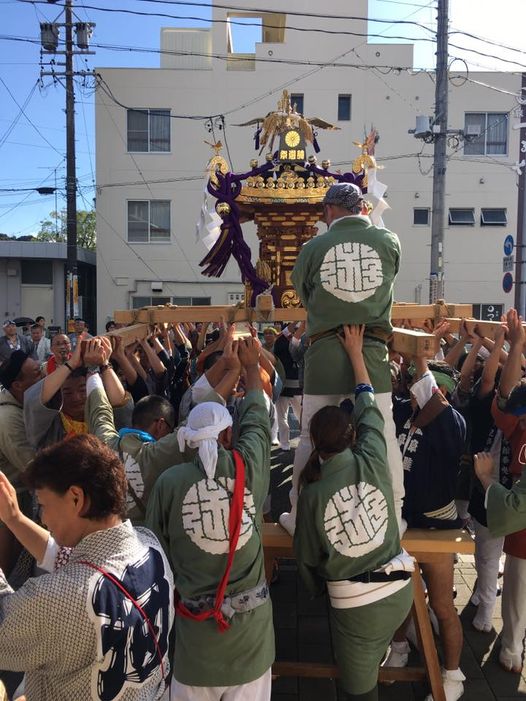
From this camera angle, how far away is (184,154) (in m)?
17.8

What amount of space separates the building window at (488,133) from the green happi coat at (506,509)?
17.6 m

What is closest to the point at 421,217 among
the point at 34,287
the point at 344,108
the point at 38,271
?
the point at 344,108

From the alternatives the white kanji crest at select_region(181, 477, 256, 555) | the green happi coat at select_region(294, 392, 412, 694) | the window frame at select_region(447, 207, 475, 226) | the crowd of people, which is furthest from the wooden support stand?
the window frame at select_region(447, 207, 475, 226)

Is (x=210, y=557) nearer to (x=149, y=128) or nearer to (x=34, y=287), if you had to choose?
(x=149, y=128)

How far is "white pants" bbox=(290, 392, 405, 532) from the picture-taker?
8.50ft

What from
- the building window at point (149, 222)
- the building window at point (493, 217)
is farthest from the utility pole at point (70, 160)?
the building window at point (493, 217)

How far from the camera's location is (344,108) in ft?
59.1

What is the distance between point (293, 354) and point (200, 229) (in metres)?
1.94

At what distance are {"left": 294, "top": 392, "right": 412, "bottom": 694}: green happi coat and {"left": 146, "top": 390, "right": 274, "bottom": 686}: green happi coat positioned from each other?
Result: 0.26 meters

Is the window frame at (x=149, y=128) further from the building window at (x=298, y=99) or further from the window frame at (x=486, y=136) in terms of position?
the window frame at (x=486, y=136)

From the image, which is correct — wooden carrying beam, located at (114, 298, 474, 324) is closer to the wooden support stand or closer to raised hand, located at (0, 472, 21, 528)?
the wooden support stand

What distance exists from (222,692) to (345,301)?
5.30 ft

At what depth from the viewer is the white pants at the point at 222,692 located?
7.15ft

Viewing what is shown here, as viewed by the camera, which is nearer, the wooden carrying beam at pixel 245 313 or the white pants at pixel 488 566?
the wooden carrying beam at pixel 245 313
